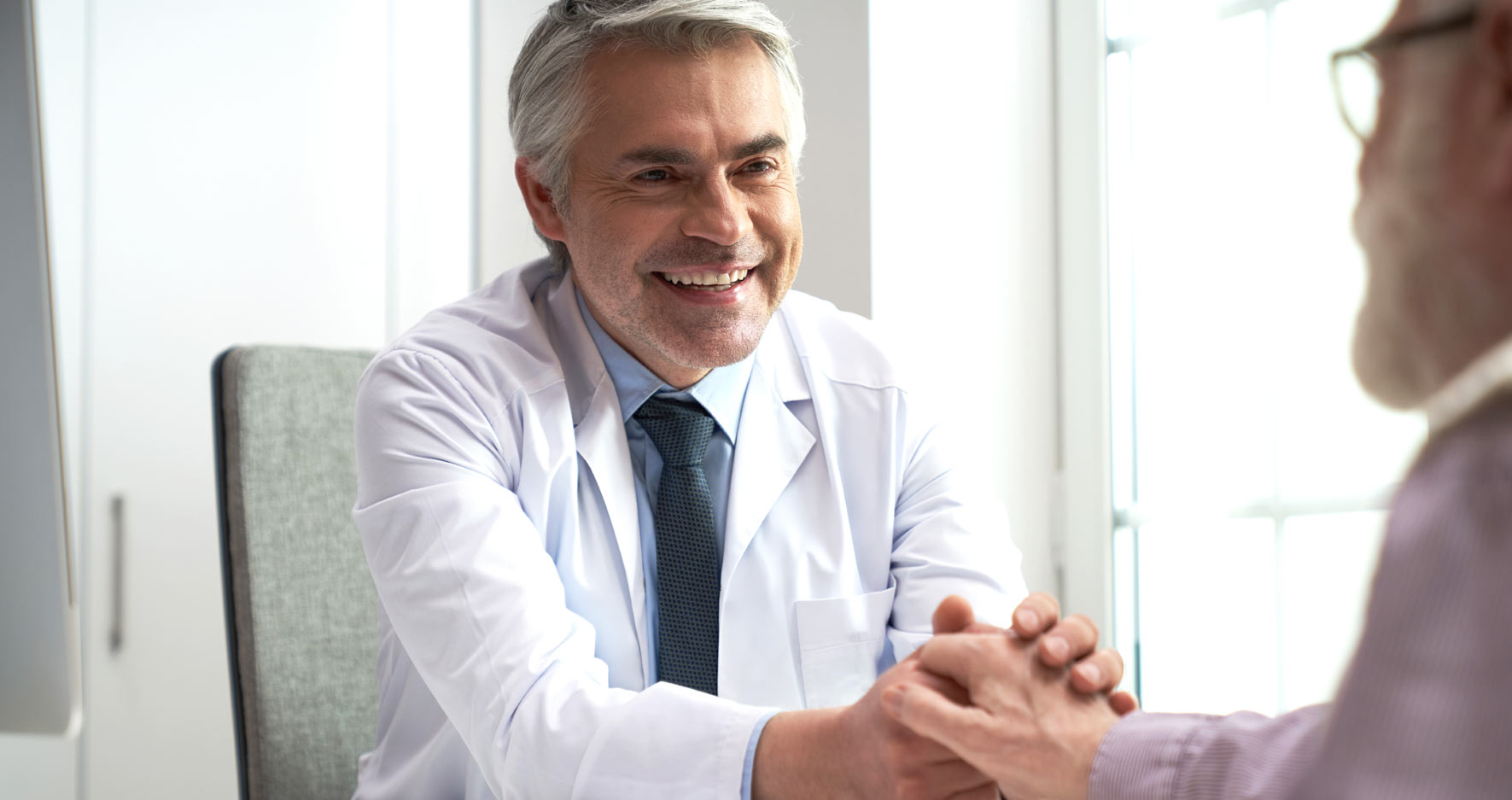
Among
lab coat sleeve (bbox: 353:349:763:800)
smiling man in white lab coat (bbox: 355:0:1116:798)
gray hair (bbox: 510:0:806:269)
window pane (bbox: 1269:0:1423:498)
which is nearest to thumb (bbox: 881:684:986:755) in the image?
lab coat sleeve (bbox: 353:349:763:800)

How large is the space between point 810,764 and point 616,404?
0.54 metres

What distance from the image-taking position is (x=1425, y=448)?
38cm

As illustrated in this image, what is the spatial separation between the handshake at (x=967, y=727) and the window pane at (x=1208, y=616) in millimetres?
927

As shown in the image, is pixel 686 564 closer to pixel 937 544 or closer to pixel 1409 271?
pixel 937 544

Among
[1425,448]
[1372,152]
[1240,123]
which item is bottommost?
[1425,448]

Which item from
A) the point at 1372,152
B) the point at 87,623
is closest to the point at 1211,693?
the point at 1372,152

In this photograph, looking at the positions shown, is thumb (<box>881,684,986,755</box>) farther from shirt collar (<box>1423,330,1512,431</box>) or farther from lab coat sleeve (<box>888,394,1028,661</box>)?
shirt collar (<box>1423,330,1512,431</box>)

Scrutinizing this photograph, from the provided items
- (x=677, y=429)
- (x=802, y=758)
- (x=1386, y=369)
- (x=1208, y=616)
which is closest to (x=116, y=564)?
(x=677, y=429)

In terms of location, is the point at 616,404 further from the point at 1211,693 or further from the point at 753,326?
the point at 1211,693

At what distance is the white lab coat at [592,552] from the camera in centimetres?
100

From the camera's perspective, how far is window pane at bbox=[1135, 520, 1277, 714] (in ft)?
5.96

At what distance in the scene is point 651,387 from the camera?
137cm

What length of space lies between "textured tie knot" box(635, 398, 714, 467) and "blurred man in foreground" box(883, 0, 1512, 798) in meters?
0.93

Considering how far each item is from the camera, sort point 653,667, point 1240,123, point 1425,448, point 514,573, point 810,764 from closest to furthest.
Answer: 1. point 1425,448
2. point 810,764
3. point 514,573
4. point 653,667
5. point 1240,123
